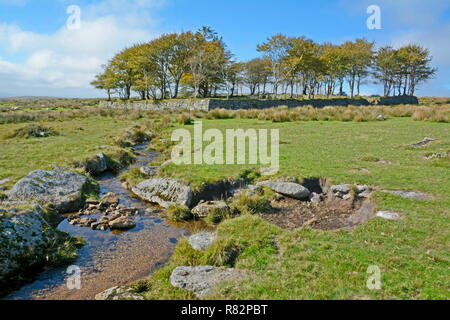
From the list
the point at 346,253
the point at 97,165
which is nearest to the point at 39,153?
the point at 97,165

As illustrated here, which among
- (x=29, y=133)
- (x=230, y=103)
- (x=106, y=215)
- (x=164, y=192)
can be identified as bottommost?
(x=106, y=215)

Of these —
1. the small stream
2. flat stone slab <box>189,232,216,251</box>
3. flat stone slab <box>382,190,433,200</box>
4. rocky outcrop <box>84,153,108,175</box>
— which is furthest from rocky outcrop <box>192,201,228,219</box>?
rocky outcrop <box>84,153,108,175</box>

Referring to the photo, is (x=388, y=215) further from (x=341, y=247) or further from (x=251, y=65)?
(x=251, y=65)

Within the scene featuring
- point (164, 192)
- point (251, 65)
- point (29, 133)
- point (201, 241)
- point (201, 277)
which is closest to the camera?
point (201, 277)

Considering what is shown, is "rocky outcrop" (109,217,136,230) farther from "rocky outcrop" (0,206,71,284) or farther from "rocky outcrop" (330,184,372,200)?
"rocky outcrop" (330,184,372,200)

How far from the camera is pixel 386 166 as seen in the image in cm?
1198

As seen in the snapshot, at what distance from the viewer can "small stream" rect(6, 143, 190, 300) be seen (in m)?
5.74

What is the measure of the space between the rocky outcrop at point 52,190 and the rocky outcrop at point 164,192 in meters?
2.39

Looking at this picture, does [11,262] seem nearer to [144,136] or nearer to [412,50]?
[144,136]

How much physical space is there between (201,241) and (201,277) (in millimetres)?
1476

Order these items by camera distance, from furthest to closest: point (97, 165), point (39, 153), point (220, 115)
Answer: point (220, 115), point (39, 153), point (97, 165)

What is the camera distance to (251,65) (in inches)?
2876

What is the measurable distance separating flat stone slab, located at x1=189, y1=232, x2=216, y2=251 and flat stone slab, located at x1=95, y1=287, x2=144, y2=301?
1790mm
